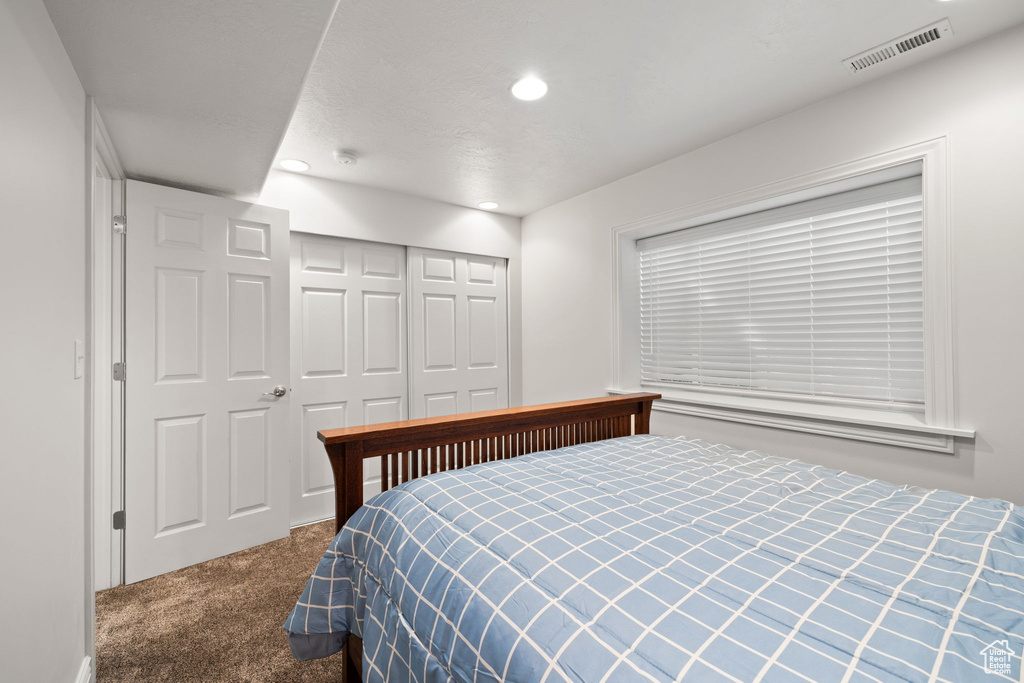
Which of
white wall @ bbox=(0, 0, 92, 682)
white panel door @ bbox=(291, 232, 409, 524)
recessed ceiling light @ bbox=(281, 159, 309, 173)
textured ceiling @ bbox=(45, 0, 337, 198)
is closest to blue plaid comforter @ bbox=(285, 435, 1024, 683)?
white wall @ bbox=(0, 0, 92, 682)

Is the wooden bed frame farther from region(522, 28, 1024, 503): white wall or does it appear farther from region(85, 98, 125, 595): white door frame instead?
region(85, 98, 125, 595): white door frame

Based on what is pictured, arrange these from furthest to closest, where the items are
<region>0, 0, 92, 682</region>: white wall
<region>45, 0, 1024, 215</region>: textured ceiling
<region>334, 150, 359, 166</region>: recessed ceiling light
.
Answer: <region>334, 150, 359, 166</region>: recessed ceiling light < <region>45, 0, 1024, 215</region>: textured ceiling < <region>0, 0, 92, 682</region>: white wall

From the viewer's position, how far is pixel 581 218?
3.54m

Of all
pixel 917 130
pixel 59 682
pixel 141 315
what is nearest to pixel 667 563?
pixel 59 682

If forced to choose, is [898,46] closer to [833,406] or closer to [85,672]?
[833,406]

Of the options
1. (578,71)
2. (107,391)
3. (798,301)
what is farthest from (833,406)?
(107,391)

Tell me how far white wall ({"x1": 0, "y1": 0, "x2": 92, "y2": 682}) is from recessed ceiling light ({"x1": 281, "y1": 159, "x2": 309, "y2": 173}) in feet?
4.26

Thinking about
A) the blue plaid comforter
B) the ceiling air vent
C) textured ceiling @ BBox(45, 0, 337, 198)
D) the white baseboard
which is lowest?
the white baseboard

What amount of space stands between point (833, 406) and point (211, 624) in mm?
3186

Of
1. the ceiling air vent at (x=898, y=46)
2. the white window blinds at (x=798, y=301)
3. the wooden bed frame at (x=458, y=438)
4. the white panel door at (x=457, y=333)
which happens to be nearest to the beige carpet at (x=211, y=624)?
the wooden bed frame at (x=458, y=438)

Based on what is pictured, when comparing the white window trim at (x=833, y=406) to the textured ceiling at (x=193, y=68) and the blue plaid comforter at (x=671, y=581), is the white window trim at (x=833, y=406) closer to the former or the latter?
the blue plaid comforter at (x=671, y=581)

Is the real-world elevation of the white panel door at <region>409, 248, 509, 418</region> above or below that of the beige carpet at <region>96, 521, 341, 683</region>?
above

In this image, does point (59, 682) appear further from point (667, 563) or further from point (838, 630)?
point (838, 630)

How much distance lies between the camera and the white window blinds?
2.18 metres
